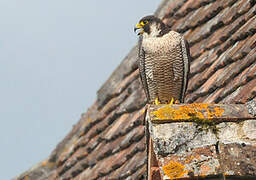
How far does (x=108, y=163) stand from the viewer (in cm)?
549

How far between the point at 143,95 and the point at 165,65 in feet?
5.13

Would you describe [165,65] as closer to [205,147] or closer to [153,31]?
[153,31]

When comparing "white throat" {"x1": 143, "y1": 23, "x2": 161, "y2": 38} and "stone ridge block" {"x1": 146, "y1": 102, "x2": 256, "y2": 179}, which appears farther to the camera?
"white throat" {"x1": 143, "y1": 23, "x2": 161, "y2": 38}

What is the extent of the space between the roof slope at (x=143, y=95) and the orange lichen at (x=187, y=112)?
0.96 metres

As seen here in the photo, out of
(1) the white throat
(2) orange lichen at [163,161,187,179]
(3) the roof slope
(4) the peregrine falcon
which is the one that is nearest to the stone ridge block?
(2) orange lichen at [163,161,187,179]

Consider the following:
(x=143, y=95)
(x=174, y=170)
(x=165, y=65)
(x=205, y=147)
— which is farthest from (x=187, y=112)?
(x=143, y=95)

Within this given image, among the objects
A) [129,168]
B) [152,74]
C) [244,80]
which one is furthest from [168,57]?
[129,168]

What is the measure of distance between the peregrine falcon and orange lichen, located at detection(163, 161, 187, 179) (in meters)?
1.66

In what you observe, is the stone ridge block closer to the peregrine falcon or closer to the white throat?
the peregrine falcon

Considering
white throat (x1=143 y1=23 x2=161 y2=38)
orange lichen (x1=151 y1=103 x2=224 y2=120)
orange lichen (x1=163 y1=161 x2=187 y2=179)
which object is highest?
white throat (x1=143 y1=23 x2=161 y2=38)

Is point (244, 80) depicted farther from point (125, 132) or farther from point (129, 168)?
point (125, 132)

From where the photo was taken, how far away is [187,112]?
260 centimetres

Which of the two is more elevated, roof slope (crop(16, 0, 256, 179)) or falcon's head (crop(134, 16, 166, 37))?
falcon's head (crop(134, 16, 166, 37))

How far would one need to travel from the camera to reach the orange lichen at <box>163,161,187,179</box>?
2.45m
